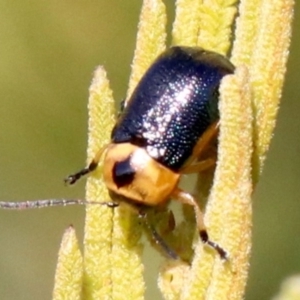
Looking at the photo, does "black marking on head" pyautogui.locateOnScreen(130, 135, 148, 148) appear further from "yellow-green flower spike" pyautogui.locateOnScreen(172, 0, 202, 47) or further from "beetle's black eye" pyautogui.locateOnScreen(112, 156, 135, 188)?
"yellow-green flower spike" pyautogui.locateOnScreen(172, 0, 202, 47)

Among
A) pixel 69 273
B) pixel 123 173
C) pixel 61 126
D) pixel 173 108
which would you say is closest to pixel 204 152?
pixel 173 108

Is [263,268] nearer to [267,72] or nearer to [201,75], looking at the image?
[201,75]

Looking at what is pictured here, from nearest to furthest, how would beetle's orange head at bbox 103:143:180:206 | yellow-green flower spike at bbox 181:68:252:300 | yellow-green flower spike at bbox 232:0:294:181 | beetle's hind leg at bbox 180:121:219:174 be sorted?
yellow-green flower spike at bbox 181:68:252:300, yellow-green flower spike at bbox 232:0:294:181, beetle's hind leg at bbox 180:121:219:174, beetle's orange head at bbox 103:143:180:206

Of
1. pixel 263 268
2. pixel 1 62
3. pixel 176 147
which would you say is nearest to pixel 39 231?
pixel 1 62

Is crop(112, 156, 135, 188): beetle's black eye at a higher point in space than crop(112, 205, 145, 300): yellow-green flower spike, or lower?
higher

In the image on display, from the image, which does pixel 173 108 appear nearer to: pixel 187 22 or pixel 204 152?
pixel 204 152

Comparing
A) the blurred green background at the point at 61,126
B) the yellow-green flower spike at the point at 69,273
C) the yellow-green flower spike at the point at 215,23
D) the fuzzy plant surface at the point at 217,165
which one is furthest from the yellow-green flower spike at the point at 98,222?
the blurred green background at the point at 61,126

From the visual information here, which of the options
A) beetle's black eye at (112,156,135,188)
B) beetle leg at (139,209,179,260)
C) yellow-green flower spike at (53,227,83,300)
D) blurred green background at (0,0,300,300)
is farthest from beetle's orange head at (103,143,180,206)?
blurred green background at (0,0,300,300)
